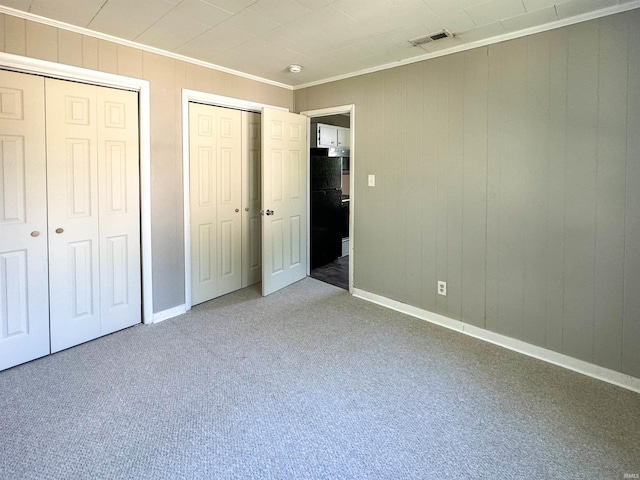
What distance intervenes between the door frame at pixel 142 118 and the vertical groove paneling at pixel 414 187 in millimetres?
2250

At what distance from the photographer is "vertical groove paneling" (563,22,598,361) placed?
233 cm

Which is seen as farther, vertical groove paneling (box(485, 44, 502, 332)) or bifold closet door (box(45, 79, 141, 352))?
vertical groove paneling (box(485, 44, 502, 332))

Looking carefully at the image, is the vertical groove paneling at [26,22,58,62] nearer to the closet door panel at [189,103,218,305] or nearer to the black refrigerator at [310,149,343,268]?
the closet door panel at [189,103,218,305]

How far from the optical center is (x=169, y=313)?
3.34 metres

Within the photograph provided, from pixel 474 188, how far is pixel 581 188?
717 mm

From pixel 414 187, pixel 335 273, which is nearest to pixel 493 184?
pixel 414 187

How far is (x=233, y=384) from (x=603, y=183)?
8.74 ft

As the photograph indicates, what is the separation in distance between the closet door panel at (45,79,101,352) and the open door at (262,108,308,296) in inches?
60.0

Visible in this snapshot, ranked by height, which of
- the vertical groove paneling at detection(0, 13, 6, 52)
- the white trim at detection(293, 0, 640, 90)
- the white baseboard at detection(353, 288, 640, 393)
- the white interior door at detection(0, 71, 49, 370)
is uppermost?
the white trim at detection(293, 0, 640, 90)

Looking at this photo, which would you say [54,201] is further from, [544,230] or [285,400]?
[544,230]

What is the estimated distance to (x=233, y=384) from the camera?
90.0 inches

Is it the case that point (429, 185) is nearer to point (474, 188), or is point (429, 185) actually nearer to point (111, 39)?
point (474, 188)

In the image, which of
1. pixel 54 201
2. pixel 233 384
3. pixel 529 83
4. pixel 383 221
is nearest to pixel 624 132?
pixel 529 83

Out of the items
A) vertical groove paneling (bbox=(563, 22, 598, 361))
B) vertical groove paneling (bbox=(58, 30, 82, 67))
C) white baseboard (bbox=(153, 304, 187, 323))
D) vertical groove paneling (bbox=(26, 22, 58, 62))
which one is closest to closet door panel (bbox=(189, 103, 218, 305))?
white baseboard (bbox=(153, 304, 187, 323))
